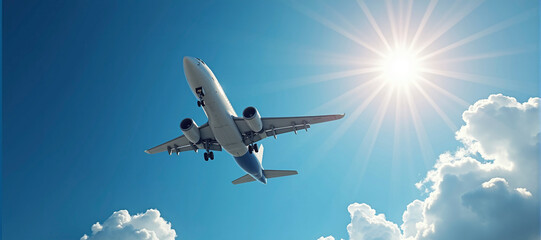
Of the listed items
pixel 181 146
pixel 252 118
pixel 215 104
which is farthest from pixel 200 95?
pixel 181 146

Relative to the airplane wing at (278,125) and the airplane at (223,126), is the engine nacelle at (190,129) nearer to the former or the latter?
A: the airplane at (223,126)

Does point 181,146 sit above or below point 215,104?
above

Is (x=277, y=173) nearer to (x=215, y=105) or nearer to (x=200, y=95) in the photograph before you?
(x=215, y=105)

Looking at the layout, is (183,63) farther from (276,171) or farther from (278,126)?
(276,171)

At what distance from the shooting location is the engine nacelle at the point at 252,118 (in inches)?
1264

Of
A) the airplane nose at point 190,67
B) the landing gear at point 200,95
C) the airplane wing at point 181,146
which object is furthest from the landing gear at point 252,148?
the airplane nose at point 190,67

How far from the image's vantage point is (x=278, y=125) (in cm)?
3594

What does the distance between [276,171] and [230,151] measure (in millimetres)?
10088

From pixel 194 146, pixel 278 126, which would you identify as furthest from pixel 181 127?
pixel 278 126

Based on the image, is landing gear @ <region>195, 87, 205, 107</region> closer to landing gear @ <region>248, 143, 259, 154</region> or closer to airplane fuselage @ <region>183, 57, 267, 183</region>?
airplane fuselage @ <region>183, 57, 267, 183</region>

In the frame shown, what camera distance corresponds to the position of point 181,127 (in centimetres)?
3453

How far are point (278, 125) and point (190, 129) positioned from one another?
8698mm

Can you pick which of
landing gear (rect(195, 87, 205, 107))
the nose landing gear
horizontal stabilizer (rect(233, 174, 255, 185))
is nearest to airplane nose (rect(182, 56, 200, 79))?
landing gear (rect(195, 87, 205, 107))

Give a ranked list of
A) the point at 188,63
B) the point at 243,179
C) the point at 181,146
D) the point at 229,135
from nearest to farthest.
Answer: the point at 188,63 → the point at 229,135 → the point at 181,146 → the point at 243,179
